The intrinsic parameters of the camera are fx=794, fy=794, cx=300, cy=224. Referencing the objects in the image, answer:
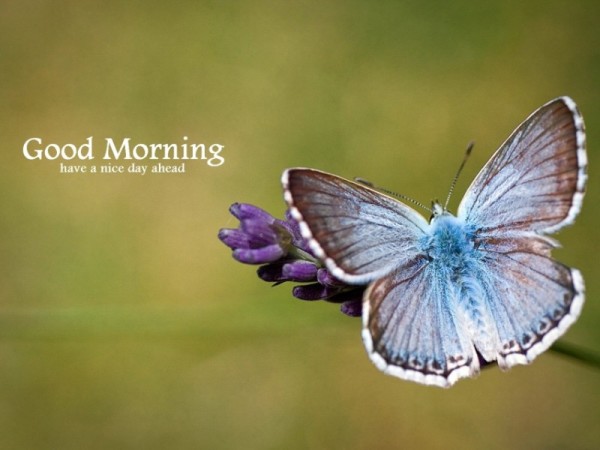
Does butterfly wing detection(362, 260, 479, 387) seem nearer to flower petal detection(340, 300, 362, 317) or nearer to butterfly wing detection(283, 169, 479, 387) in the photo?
butterfly wing detection(283, 169, 479, 387)

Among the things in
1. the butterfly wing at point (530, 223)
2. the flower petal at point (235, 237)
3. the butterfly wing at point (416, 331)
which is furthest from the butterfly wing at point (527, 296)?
the flower petal at point (235, 237)

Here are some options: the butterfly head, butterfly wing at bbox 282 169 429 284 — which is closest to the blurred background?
the butterfly head

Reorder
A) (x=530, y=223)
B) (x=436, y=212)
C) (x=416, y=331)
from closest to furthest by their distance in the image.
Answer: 1. (x=416, y=331)
2. (x=530, y=223)
3. (x=436, y=212)

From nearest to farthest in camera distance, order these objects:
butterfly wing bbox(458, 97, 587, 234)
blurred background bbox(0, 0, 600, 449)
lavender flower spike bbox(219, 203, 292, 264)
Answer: butterfly wing bbox(458, 97, 587, 234) < lavender flower spike bbox(219, 203, 292, 264) < blurred background bbox(0, 0, 600, 449)

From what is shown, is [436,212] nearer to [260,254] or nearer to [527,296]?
[527,296]

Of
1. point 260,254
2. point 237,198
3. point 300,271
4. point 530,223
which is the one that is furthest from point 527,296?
point 237,198

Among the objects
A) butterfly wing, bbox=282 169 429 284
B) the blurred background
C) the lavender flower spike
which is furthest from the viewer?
the blurred background

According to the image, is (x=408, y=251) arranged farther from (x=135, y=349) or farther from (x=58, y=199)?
(x=58, y=199)
